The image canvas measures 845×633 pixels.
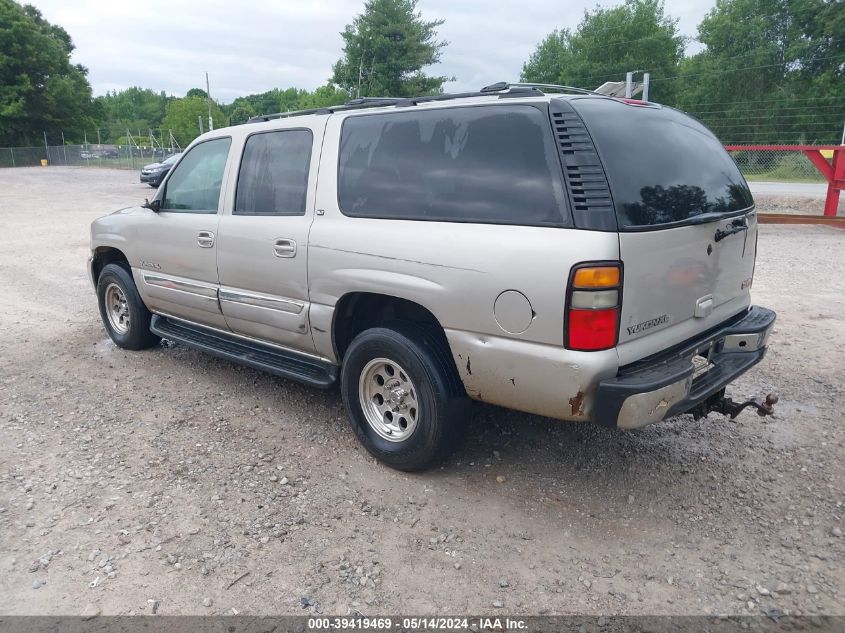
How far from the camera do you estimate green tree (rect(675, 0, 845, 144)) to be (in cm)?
3481

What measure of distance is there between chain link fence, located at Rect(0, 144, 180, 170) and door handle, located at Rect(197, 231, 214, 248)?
3916cm

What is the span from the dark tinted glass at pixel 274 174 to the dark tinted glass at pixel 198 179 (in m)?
0.30

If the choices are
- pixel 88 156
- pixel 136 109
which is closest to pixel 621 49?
pixel 88 156

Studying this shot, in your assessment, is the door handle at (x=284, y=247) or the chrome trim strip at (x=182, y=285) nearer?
the door handle at (x=284, y=247)

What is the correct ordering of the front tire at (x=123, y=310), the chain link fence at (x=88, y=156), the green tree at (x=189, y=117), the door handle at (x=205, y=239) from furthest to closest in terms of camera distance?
the green tree at (x=189, y=117) < the chain link fence at (x=88, y=156) < the front tire at (x=123, y=310) < the door handle at (x=205, y=239)

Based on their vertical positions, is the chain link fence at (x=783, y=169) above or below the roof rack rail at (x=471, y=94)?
below

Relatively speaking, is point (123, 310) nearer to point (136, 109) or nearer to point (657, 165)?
point (657, 165)

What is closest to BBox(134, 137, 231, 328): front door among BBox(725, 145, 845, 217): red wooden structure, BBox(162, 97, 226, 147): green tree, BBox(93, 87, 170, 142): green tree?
BBox(725, 145, 845, 217): red wooden structure

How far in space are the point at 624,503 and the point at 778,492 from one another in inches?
32.8

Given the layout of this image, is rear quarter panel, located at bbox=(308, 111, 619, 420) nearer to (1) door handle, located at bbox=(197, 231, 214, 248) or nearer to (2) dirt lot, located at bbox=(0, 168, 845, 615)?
(2) dirt lot, located at bbox=(0, 168, 845, 615)

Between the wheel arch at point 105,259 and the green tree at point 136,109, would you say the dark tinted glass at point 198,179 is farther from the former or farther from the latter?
the green tree at point 136,109

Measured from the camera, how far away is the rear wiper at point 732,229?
Result: 329cm

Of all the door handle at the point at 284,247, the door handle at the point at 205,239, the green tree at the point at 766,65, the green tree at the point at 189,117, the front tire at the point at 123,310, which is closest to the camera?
the door handle at the point at 284,247

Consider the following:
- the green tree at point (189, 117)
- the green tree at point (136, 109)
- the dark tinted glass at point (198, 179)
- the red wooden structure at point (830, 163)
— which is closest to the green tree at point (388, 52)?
the red wooden structure at point (830, 163)
